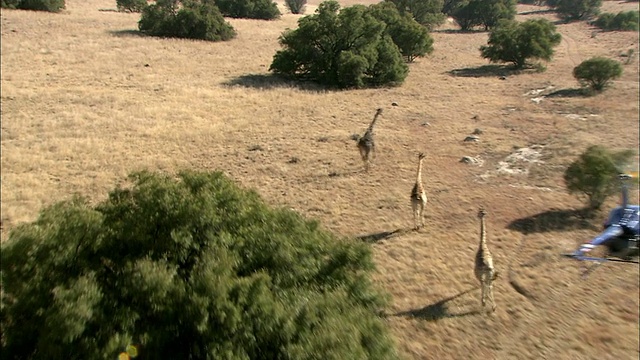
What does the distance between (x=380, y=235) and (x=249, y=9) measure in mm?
40155

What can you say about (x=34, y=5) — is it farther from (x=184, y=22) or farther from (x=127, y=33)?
(x=184, y=22)

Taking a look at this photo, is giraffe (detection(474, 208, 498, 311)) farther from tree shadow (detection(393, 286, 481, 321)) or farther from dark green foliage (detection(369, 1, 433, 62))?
dark green foliage (detection(369, 1, 433, 62))

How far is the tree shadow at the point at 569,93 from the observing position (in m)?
22.4

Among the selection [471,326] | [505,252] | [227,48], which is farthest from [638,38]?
[471,326]

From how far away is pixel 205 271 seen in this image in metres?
4.91

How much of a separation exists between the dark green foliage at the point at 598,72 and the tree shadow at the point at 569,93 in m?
0.47

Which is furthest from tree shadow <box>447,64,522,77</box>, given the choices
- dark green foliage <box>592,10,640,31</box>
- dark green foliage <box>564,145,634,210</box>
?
dark green foliage <box>592,10,640,31</box>

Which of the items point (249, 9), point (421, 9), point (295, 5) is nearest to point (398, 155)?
point (421, 9)

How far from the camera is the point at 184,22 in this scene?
1328 inches

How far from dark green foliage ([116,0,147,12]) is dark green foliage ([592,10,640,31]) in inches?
1676

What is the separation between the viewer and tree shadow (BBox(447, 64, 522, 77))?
28.7m

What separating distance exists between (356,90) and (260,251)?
64.6 feet

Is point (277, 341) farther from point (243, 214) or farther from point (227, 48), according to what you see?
point (227, 48)

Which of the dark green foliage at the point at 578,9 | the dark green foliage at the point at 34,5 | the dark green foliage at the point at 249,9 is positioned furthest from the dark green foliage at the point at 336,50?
the dark green foliage at the point at 578,9
